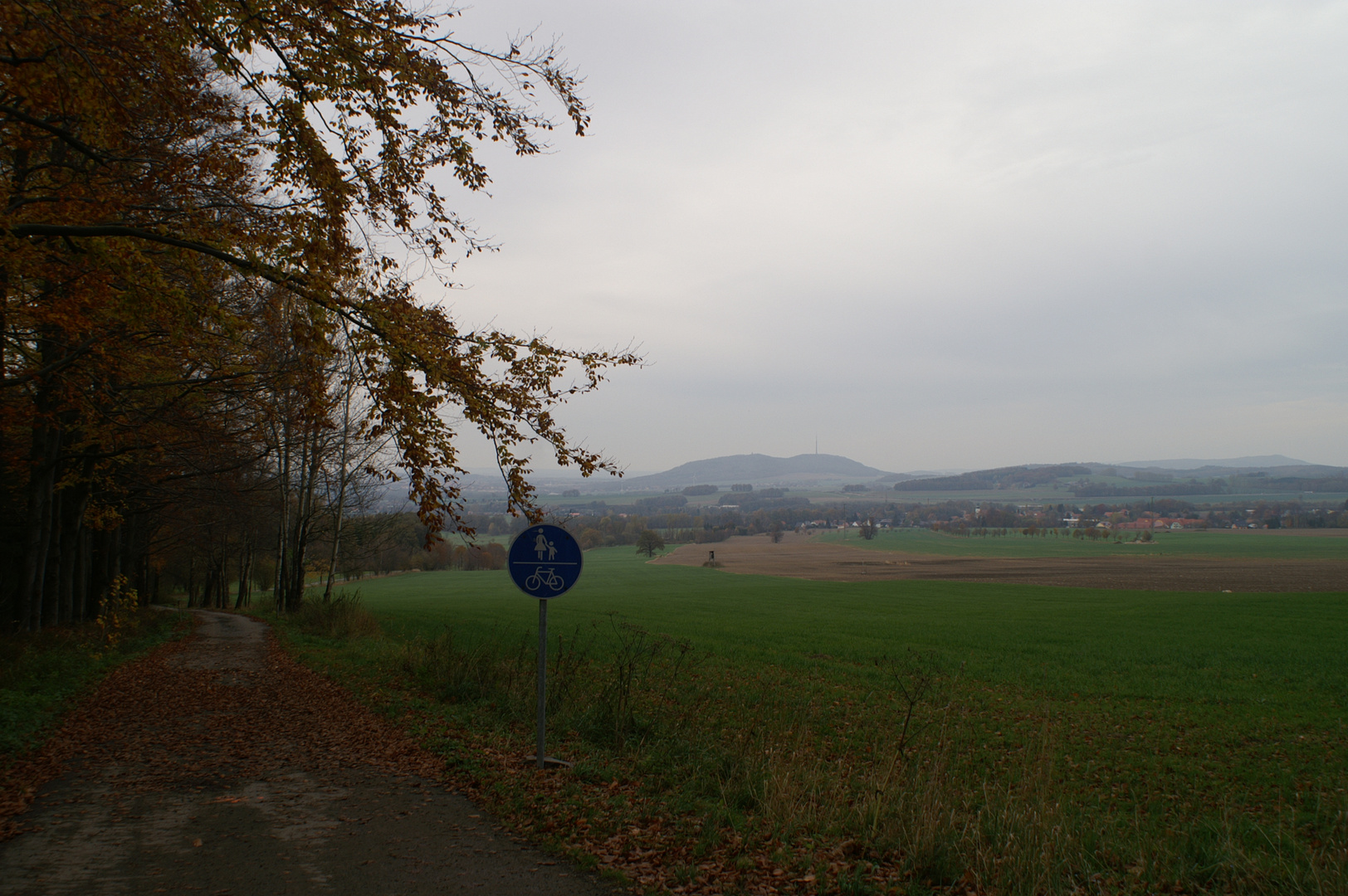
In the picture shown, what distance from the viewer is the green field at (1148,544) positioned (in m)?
95.1

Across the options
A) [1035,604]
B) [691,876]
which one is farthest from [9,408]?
[1035,604]

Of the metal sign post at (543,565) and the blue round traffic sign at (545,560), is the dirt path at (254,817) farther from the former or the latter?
the blue round traffic sign at (545,560)

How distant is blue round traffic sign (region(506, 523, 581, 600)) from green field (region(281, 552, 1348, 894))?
1887 millimetres

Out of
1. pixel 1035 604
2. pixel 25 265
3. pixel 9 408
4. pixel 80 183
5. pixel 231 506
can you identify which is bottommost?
pixel 1035 604

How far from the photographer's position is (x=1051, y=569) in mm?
78000

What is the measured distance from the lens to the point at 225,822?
6023 millimetres

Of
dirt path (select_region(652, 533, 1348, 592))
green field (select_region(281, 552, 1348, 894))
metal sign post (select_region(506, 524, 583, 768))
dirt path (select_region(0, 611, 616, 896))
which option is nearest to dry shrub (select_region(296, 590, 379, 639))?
green field (select_region(281, 552, 1348, 894))

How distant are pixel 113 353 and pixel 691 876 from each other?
11108mm

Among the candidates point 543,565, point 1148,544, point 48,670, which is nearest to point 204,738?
point 543,565

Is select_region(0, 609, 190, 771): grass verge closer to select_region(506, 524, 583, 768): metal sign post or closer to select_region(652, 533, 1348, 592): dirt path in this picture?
select_region(506, 524, 583, 768): metal sign post

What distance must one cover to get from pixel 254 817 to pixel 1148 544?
139820 mm

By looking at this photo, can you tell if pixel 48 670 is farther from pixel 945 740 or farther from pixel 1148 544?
pixel 1148 544

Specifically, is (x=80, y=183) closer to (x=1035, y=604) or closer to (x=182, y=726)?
(x=182, y=726)

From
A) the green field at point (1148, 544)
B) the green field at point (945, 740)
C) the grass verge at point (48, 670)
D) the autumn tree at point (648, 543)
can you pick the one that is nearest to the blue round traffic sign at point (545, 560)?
the green field at point (945, 740)
